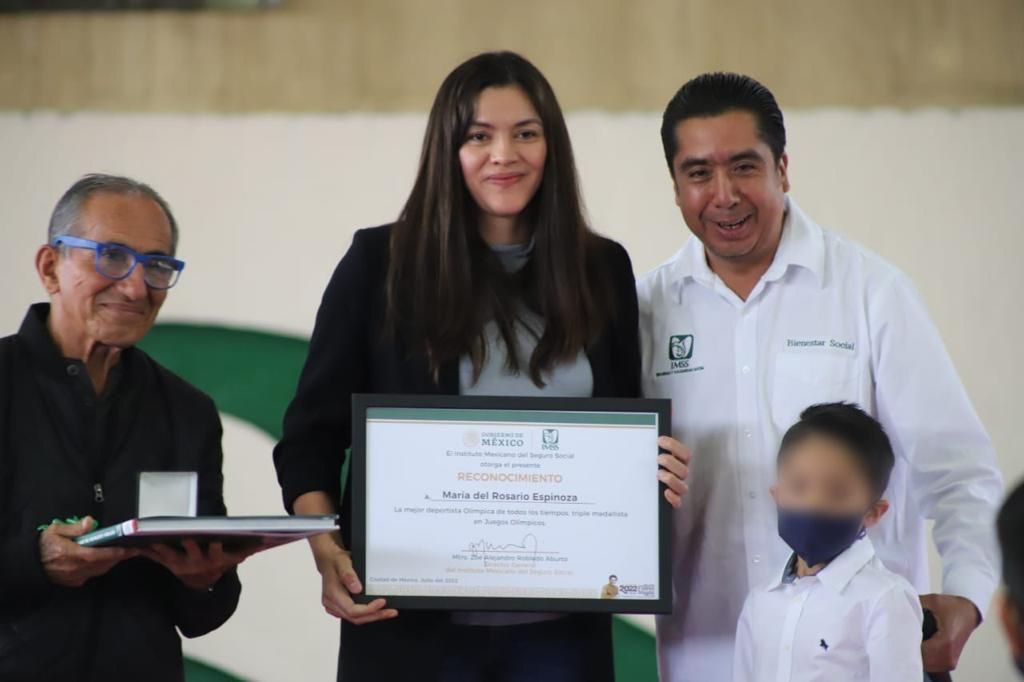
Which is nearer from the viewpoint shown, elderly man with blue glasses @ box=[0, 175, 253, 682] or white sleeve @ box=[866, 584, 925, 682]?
elderly man with blue glasses @ box=[0, 175, 253, 682]

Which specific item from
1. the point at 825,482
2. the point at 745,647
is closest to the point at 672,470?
the point at 825,482

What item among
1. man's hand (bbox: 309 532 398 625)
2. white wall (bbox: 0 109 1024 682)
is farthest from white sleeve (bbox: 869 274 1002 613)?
white wall (bbox: 0 109 1024 682)

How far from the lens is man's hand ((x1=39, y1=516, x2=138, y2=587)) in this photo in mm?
2146

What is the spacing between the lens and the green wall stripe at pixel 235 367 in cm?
487

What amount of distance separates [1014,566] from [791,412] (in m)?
1.37

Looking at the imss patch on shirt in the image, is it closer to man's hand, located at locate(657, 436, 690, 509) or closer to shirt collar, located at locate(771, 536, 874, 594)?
man's hand, located at locate(657, 436, 690, 509)

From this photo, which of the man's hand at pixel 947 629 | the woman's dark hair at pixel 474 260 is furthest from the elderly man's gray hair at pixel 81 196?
the man's hand at pixel 947 629

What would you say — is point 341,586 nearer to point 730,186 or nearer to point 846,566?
point 846,566

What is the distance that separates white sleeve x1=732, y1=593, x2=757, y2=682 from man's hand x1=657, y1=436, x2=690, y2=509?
293mm

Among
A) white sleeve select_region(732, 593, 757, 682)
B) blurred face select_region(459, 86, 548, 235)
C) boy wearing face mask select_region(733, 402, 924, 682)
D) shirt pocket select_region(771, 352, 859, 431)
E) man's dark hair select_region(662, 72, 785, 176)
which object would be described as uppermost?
man's dark hair select_region(662, 72, 785, 176)

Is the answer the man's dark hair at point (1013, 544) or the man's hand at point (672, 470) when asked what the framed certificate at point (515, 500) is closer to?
the man's hand at point (672, 470)

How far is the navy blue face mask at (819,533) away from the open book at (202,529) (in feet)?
2.92

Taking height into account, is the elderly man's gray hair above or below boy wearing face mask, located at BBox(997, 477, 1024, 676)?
above

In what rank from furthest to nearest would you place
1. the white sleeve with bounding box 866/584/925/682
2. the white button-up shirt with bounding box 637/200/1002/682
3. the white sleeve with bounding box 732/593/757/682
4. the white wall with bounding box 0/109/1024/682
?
the white wall with bounding box 0/109/1024/682 → the white button-up shirt with bounding box 637/200/1002/682 → the white sleeve with bounding box 732/593/757/682 → the white sleeve with bounding box 866/584/925/682
